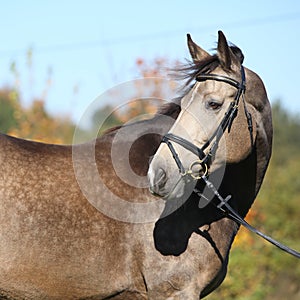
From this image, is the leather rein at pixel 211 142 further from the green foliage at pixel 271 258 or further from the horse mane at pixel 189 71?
the green foliage at pixel 271 258

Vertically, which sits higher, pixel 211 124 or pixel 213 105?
pixel 213 105

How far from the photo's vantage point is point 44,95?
19.7 m

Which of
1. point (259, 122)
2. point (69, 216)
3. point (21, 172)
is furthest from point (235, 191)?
point (21, 172)

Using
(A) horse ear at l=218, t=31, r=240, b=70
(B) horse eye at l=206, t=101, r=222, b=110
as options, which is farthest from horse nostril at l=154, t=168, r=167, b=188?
(A) horse ear at l=218, t=31, r=240, b=70

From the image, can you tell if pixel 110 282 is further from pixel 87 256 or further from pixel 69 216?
pixel 69 216

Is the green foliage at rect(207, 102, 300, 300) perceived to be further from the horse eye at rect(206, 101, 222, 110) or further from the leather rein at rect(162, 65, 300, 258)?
the horse eye at rect(206, 101, 222, 110)

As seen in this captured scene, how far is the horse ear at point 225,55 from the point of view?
4.58 m

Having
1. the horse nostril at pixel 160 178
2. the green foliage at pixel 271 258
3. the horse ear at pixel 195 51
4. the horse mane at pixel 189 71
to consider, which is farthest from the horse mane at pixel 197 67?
the green foliage at pixel 271 258

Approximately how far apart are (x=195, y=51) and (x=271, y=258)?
36.9ft

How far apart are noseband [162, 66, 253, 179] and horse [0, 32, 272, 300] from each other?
1 cm

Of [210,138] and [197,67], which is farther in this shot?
[197,67]

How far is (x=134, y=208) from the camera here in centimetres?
495

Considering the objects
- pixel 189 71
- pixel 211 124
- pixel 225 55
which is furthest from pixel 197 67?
pixel 211 124

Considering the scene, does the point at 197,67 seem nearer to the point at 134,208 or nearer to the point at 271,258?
the point at 134,208
